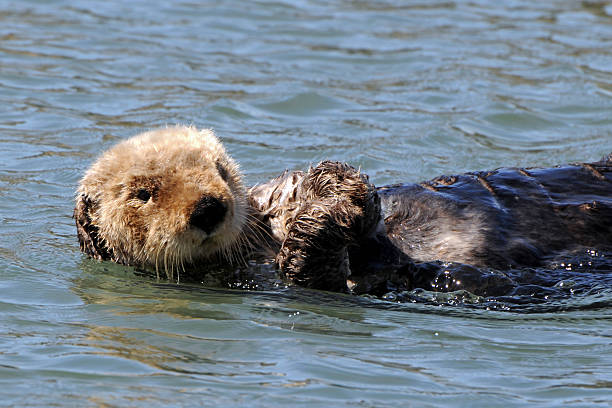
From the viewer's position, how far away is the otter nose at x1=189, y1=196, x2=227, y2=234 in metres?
4.35

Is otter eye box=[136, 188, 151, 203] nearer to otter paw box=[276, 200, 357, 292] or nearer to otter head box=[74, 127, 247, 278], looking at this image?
otter head box=[74, 127, 247, 278]

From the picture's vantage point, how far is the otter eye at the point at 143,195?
4.58 meters

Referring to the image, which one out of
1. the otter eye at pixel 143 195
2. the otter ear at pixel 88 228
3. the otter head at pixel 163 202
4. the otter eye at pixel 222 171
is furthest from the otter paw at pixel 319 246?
the otter ear at pixel 88 228

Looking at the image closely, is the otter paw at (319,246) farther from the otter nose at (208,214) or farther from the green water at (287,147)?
the otter nose at (208,214)

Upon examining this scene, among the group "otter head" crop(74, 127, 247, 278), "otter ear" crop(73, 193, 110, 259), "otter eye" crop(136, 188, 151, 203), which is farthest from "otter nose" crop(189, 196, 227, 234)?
"otter ear" crop(73, 193, 110, 259)

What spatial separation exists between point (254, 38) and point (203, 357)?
26.0 ft

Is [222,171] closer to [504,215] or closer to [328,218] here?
[328,218]

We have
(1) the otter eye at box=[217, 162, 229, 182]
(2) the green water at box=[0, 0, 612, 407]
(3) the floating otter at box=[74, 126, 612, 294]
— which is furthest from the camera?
(1) the otter eye at box=[217, 162, 229, 182]

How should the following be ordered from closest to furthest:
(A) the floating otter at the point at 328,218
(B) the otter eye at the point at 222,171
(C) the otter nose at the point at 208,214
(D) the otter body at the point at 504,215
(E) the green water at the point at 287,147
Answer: (E) the green water at the point at 287,147
(C) the otter nose at the point at 208,214
(A) the floating otter at the point at 328,218
(B) the otter eye at the point at 222,171
(D) the otter body at the point at 504,215

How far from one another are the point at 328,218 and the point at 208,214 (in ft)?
2.02

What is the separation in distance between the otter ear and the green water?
11 cm

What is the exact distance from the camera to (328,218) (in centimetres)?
462

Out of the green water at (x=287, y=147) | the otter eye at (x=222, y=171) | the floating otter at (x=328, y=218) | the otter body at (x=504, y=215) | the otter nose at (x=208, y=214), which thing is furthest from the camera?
the otter body at (x=504, y=215)

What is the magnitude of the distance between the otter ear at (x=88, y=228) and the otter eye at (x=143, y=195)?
417mm
